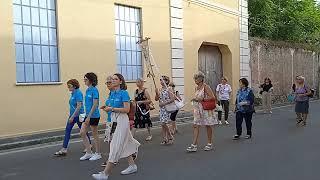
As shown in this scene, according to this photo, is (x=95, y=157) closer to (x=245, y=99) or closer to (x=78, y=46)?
(x=245, y=99)

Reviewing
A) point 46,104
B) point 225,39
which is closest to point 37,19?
point 46,104

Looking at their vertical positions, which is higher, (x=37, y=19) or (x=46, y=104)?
(x=37, y=19)

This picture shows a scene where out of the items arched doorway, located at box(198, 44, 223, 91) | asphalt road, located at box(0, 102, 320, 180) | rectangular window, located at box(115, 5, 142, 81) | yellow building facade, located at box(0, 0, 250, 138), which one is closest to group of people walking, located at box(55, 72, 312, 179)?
asphalt road, located at box(0, 102, 320, 180)

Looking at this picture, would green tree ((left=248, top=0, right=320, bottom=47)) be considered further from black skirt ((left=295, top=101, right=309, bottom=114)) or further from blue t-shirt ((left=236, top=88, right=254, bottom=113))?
blue t-shirt ((left=236, top=88, right=254, bottom=113))

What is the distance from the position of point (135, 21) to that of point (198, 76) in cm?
716

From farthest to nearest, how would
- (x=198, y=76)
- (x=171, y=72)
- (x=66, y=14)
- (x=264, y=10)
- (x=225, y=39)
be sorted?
(x=264, y=10) → (x=225, y=39) → (x=171, y=72) → (x=66, y=14) → (x=198, y=76)

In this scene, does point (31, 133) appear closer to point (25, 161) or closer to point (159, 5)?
point (25, 161)

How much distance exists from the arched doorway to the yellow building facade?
0.35 metres

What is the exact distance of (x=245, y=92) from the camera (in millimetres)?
11797

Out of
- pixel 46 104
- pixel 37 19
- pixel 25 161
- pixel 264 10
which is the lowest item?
pixel 25 161

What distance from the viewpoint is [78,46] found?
46.3 ft

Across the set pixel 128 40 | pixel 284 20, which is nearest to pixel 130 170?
pixel 128 40

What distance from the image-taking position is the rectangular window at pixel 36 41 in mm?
12609

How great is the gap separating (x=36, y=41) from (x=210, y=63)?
10398 millimetres
